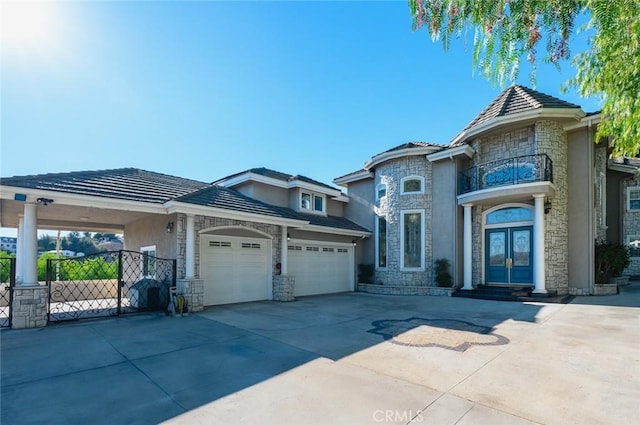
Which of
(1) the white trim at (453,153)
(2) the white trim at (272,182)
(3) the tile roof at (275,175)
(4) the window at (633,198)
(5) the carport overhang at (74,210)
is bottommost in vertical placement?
(5) the carport overhang at (74,210)

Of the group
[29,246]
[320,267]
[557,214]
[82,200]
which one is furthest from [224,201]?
[557,214]

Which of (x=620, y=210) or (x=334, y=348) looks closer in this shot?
(x=334, y=348)

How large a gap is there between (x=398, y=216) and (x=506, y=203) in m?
4.71

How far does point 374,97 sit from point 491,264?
8909 millimetres

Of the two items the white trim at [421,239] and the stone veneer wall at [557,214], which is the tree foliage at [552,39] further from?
the white trim at [421,239]

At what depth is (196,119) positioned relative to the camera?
1303 cm

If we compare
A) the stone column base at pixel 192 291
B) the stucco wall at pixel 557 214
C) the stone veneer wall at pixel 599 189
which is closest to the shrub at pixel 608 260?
the stone veneer wall at pixel 599 189

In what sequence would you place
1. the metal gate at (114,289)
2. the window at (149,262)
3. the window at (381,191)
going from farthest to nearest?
1. the window at (381,191)
2. the window at (149,262)
3. the metal gate at (114,289)

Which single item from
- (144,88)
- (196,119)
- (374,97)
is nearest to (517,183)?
(374,97)

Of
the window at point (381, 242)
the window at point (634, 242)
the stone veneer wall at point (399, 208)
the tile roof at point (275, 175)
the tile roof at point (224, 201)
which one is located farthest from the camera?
the window at point (634, 242)

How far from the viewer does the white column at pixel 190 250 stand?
407 inches

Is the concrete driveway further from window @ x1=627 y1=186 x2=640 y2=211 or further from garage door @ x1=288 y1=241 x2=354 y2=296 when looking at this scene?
window @ x1=627 y1=186 x2=640 y2=211

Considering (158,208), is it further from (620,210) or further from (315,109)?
(620,210)

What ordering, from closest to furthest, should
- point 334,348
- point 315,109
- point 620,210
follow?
point 334,348, point 315,109, point 620,210
